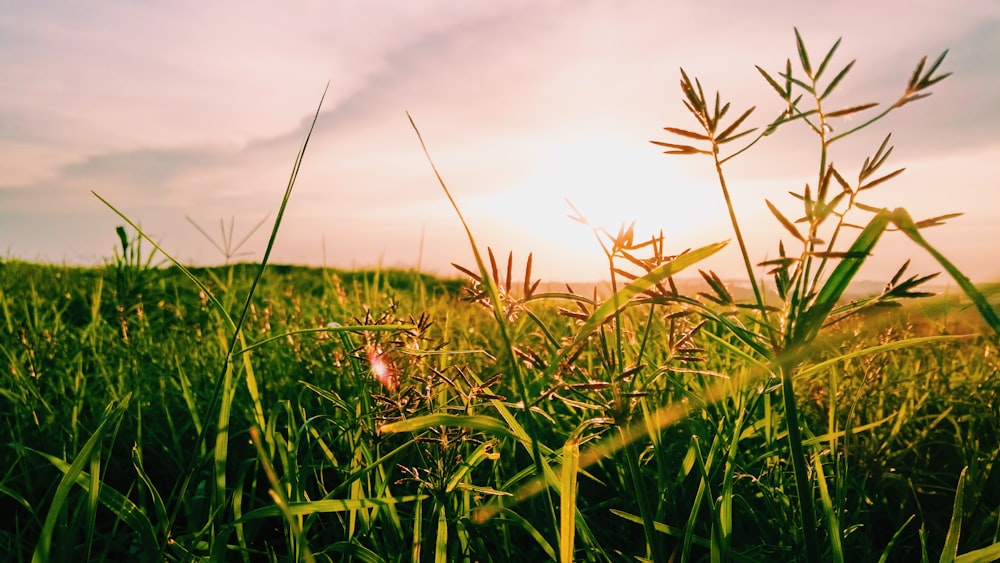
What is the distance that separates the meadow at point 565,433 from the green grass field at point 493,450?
13 mm

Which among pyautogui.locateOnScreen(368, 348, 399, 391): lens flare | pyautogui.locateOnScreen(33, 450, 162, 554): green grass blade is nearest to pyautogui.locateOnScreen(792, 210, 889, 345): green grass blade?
pyautogui.locateOnScreen(368, 348, 399, 391): lens flare

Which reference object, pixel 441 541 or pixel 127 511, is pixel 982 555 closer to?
pixel 441 541

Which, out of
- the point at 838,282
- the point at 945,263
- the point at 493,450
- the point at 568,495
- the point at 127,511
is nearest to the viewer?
the point at 945,263

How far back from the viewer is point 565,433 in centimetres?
175

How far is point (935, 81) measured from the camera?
2.59 feet

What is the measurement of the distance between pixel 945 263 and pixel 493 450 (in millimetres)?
1268

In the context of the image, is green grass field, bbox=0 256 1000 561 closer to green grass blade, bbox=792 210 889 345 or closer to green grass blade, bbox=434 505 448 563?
green grass blade, bbox=434 505 448 563

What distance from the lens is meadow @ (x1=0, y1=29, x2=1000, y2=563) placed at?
88 cm

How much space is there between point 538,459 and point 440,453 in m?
0.29

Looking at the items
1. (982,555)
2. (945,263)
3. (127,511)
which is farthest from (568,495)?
(127,511)

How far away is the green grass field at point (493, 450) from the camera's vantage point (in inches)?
45.1

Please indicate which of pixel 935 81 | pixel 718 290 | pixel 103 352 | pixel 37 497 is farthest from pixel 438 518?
pixel 103 352

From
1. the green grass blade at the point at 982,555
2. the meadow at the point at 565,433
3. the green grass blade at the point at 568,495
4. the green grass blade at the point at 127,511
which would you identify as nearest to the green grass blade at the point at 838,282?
the meadow at the point at 565,433

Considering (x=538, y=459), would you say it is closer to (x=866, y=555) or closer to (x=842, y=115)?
(x=842, y=115)
